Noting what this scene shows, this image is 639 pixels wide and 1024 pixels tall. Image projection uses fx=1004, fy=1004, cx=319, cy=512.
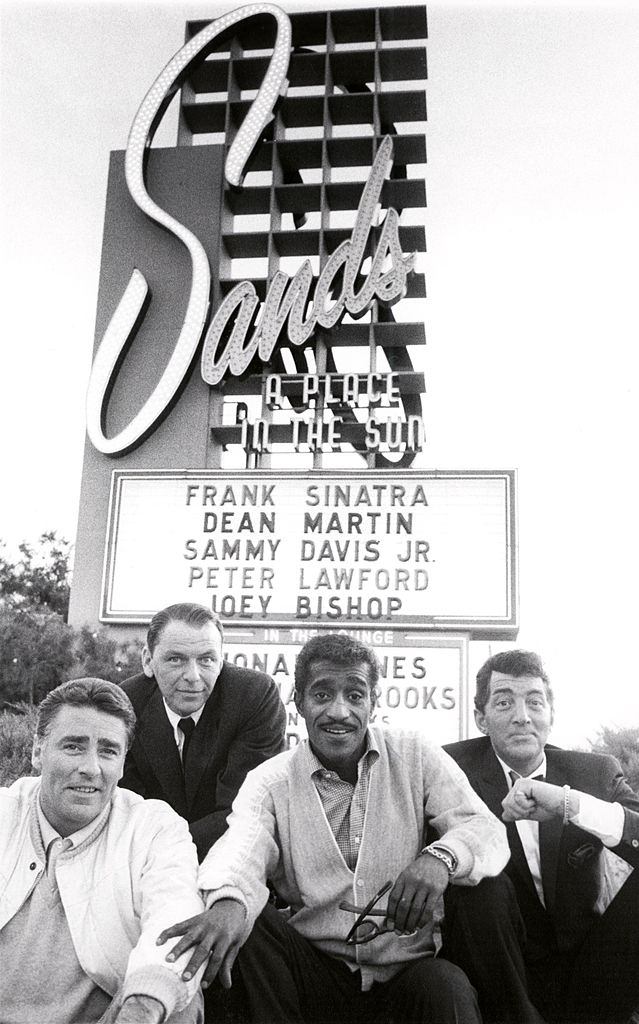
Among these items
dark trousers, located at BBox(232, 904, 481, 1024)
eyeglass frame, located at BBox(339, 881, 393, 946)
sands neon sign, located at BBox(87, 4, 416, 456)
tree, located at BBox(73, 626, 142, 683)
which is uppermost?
sands neon sign, located at BBox(87, 4, 416, 456)

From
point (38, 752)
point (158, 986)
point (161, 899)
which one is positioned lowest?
point (158, 986)

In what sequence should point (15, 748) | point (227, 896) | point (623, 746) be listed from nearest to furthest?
point (227, 896) < point (623, 746) < point (15, 748)

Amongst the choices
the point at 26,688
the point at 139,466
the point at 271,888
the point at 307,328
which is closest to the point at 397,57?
the point at 307,328

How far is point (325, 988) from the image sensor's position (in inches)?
111

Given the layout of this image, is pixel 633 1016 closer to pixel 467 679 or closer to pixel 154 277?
pixel 467 679

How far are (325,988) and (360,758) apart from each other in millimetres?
659

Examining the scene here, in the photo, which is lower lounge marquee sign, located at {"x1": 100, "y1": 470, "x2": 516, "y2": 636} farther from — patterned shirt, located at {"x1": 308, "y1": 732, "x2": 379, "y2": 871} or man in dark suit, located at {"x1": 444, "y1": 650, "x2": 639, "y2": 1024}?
patterned shirt, located at {"x1": 308, "y1": 732, "x2": 379, "y2": 871}

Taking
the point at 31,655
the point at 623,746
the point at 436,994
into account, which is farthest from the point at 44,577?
the point at 436,994

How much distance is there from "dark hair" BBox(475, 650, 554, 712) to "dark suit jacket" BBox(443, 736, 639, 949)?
250 mm

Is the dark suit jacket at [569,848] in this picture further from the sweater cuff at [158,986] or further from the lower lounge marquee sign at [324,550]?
the lower lounge marquee sign at [324,550]

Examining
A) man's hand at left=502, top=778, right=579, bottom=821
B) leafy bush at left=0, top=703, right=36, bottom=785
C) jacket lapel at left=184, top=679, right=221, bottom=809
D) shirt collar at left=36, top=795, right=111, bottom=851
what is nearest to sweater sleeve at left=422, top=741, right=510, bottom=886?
man's hand at left=502, top=778, right=579, bottom=821

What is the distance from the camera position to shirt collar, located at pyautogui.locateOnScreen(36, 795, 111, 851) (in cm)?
286

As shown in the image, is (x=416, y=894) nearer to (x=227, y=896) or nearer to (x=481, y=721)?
(x=227, y=896)

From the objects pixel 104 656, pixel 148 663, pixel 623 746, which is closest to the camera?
pixel 148 663
